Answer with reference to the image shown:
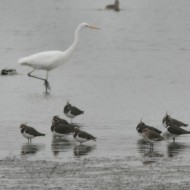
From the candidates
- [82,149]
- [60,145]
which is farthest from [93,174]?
[60,145]

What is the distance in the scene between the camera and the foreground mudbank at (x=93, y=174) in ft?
40.4

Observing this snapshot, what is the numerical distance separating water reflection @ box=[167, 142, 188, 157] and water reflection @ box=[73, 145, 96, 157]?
1.37 metres

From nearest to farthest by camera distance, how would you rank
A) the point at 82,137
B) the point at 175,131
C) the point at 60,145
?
the point at 82,137 → the point at 60,145 → the point at 175,131

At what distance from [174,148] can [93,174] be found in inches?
126

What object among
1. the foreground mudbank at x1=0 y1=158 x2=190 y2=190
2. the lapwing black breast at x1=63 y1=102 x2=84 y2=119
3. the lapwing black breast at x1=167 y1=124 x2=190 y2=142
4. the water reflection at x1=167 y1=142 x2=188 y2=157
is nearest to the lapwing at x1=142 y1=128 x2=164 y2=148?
the water reflection at x1=167 y1=142 x2=188 y2=157

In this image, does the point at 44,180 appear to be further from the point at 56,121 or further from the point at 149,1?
the point at 149,1

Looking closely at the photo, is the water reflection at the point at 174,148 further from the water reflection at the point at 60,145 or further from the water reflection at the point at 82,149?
the water reflection at the point at 60,145

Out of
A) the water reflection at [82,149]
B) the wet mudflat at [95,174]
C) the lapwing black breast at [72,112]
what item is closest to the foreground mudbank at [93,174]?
the wet mudflat at [95,174]

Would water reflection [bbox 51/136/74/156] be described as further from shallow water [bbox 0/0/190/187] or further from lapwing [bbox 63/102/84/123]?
lapwing [bbox 63/102/84/123]

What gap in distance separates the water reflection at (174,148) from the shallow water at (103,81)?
17 millimetres

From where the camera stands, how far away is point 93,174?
A: 42.9ft

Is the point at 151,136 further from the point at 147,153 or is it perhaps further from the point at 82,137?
the point at 82,137

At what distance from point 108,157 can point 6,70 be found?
13103 millimetres

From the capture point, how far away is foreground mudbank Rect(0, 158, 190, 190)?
12.3 meters
